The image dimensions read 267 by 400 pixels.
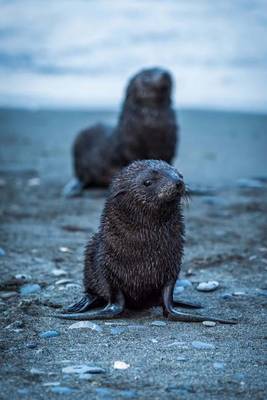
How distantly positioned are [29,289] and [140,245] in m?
1.02

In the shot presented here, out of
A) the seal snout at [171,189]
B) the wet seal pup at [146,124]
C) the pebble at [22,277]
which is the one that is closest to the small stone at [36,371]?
the seal snout at [171,189]

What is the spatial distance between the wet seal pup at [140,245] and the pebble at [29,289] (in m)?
0.51

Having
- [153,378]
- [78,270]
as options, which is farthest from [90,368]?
[78,270]

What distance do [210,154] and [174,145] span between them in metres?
4.50

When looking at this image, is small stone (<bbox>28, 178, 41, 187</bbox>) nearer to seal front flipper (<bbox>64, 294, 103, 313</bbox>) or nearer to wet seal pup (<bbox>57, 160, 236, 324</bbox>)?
seal front flipper (<bbox>64, 294, 103, 313</bbox>)

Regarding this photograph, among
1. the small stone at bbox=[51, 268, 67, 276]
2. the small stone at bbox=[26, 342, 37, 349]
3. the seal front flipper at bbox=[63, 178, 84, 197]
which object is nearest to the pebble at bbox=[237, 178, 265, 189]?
the seal front flipper at bbox=[63, 178, 84, 197]

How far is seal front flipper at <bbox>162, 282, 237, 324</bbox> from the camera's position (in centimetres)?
435

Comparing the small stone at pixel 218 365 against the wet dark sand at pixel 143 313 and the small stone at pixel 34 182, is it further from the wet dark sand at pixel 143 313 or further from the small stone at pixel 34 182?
the small stone at pixel 34 182

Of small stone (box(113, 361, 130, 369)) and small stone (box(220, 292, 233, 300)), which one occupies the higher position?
small stone (box(113, 361, 130, 369))

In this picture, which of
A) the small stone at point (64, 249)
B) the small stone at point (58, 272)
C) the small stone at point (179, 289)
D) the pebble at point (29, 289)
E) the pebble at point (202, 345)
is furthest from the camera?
the small stone at point (64, 249)

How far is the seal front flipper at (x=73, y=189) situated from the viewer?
9.49 m

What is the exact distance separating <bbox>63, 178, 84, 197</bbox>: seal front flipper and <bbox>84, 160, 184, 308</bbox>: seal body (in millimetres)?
4859

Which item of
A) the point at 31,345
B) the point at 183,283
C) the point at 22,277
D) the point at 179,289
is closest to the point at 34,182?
the point at 22,277

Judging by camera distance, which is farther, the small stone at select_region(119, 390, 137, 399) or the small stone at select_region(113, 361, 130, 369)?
the small stone at select_region(113, 361, 130, 369)
